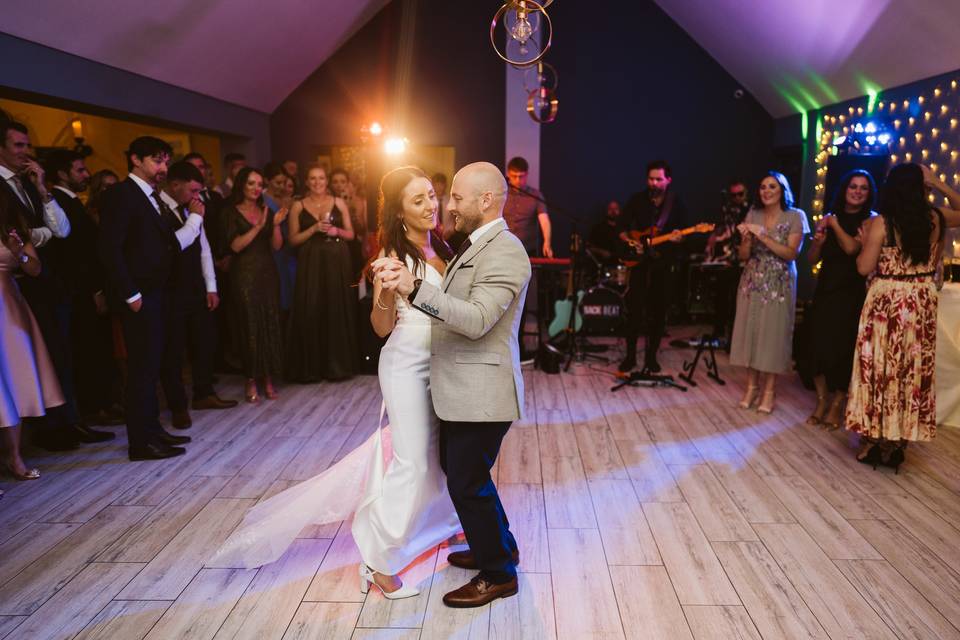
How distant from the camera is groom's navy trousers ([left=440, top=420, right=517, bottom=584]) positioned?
218 centimetres

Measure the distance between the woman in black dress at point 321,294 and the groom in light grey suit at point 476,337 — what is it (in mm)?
3086

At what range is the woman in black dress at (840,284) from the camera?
397 cm

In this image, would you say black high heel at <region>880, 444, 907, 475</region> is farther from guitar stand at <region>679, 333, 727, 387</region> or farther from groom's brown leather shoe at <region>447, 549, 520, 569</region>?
groom's brown leather shoe at <region>447, 549, 520, 569</region>

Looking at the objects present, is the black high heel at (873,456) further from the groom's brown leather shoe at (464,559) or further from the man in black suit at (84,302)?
the man in black suit at (84,302)

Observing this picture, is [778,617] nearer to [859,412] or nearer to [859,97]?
[859,412]

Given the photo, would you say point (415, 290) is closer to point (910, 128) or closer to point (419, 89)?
point (910, 128)

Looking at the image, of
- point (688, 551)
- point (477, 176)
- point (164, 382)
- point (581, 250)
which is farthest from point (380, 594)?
point (581, 250)

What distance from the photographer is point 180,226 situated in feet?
13.3

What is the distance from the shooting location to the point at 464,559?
265cm

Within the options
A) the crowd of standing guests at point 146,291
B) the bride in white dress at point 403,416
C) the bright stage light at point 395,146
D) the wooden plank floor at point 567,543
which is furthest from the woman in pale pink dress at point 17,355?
the bright stage light at point 395,146

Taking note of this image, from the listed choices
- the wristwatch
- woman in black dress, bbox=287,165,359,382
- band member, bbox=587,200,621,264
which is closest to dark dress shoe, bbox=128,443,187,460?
woman in black dress, bbox=287,165,359,382

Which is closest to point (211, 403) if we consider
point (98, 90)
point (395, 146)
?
point (98, 90)

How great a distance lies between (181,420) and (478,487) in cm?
281

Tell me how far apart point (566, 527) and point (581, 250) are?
5.94 meters
